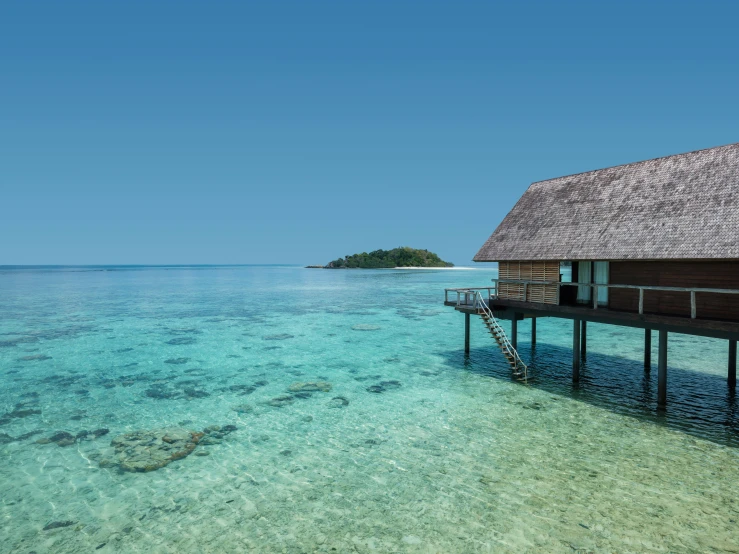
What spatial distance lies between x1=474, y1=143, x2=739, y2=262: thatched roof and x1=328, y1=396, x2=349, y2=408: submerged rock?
9.62m

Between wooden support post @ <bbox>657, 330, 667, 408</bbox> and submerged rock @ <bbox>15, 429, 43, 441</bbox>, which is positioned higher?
wooden support post @ <bbox>657, 330, 667, 408</bbox>

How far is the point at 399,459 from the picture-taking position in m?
12.2

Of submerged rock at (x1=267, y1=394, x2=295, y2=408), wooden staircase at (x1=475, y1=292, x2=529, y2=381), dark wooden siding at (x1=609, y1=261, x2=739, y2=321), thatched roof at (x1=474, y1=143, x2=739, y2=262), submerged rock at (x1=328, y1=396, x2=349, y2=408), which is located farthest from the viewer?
wooden staircase at (x1=475, y1=292, x2=529, y2=381)

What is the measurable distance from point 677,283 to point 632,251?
5.84ft

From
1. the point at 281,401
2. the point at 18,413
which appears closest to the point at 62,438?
the point at 18,413

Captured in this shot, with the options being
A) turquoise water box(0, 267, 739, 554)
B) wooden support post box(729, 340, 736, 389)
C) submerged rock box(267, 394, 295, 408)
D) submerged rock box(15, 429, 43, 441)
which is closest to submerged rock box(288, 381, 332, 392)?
turquoise water box(0, 267, 739, 554)

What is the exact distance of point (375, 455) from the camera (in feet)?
41.3

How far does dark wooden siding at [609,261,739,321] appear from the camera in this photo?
13.5 meters

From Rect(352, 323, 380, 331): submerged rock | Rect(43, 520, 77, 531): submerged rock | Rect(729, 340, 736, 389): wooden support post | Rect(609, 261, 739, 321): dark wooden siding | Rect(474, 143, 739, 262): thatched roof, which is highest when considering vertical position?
Rect(474, 143, 739, 262): thatched roof

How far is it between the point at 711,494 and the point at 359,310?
130 ft

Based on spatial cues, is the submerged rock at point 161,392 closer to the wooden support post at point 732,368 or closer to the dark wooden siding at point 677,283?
the dark wooden siding at point 677,283

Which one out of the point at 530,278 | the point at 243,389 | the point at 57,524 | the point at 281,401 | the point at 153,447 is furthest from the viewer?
the point at 243,389

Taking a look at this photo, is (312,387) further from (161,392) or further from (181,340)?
(181,340)

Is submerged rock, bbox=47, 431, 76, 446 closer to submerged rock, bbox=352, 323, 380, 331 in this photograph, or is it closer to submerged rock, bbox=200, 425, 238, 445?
submerged rock, bbox=200, 425, 238, 445
